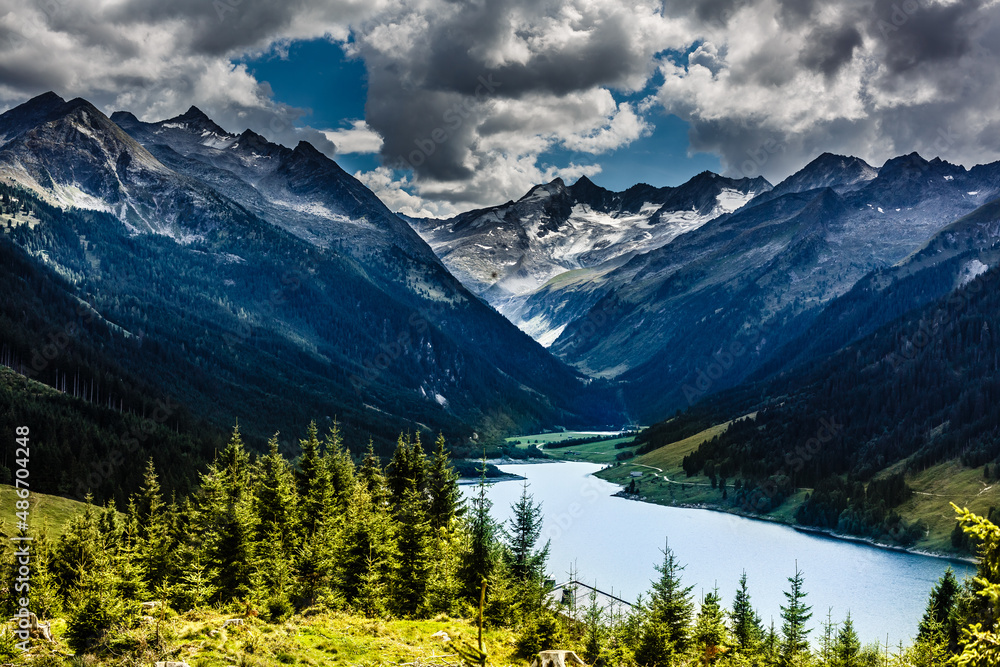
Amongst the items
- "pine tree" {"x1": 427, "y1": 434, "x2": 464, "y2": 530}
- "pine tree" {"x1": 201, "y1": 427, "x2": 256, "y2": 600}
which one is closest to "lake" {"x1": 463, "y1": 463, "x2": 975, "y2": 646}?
"pine tree" {"x1": 427, "y1": 434, "x2": 464, "y2": 530}

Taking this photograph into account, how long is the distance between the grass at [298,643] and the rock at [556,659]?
331 centimetres

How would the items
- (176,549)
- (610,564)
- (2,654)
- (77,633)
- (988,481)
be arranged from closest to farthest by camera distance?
(2,654) → (77,633) → (176,549) → (610,564) → (988,481)

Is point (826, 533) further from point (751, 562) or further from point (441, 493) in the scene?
point (441, 493)

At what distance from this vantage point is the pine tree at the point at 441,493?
5934 cm

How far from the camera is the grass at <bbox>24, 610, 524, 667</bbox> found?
2755 centimetres

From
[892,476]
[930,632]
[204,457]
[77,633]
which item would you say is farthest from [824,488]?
[77,633]

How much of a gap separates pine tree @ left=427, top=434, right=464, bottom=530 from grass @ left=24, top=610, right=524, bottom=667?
2269 centimetres

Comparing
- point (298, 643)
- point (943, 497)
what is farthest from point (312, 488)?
point (943, 497)

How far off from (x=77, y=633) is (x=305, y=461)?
29.4 metres

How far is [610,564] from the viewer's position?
412 feet

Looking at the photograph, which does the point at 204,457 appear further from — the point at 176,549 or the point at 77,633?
the point at 77,633

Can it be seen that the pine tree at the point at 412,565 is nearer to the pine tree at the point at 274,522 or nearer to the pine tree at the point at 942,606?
the pine tree at the point at 274,522

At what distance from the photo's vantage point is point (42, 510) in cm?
11056

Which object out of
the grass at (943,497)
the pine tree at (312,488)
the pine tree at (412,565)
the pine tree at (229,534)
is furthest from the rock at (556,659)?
the grass at (943,497)
